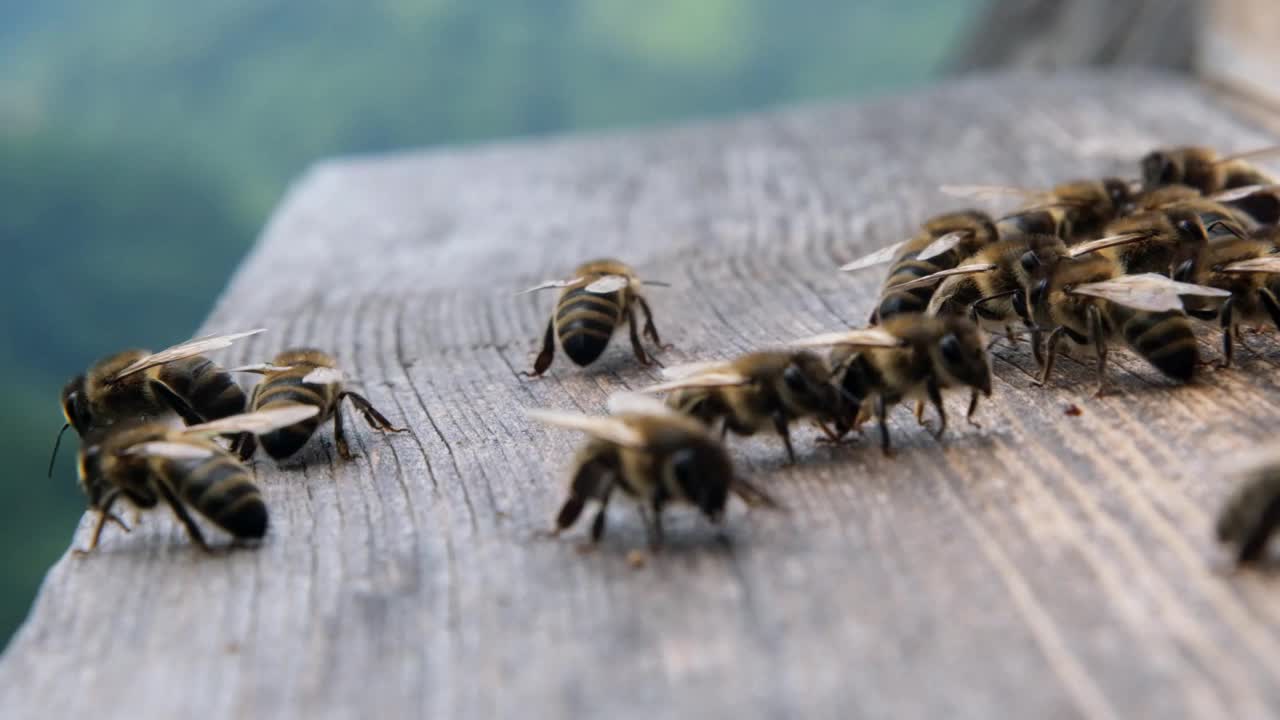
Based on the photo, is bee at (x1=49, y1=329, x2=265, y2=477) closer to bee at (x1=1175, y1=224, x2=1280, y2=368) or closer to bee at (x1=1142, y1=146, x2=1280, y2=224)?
bee at (x1=1175, y1=224, x2=1280, y2=368)

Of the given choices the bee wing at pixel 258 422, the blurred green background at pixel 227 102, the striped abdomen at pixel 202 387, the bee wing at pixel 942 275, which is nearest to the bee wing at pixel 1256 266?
the bee wing at pixel 942 275

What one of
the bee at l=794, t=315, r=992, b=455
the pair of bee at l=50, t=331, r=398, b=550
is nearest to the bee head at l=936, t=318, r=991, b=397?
the bee at l=794, t=315, r=992, b=455

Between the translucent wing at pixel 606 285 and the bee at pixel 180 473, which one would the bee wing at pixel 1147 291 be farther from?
the bee at pixel 180 473

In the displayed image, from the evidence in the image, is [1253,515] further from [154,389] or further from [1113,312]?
[154,389]

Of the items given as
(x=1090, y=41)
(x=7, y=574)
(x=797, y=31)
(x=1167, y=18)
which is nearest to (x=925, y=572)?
(x=7, y=574)

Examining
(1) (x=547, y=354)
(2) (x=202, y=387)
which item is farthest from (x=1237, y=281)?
(2) (x=202, y=387)

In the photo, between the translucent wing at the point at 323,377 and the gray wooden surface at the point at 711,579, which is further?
the translucent wing at the point at 323,377

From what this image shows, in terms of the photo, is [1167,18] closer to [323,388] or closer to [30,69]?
[323,388]
